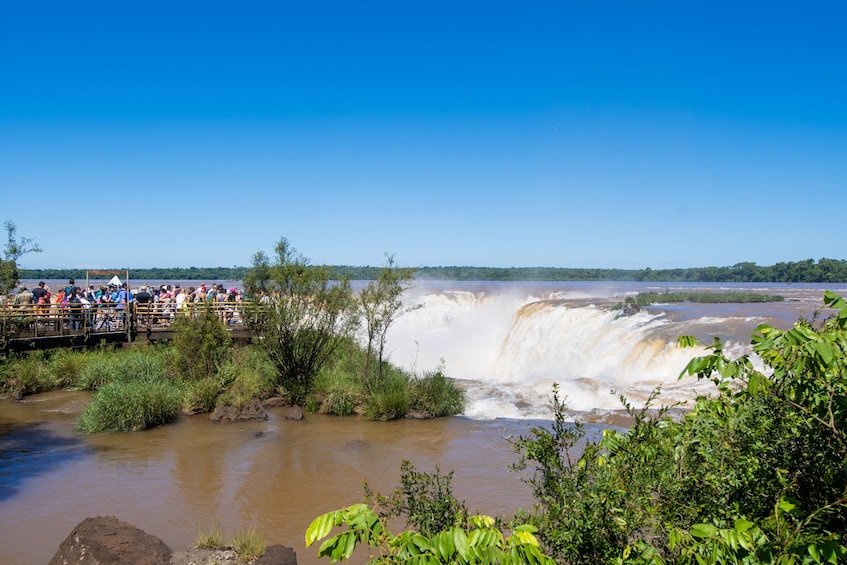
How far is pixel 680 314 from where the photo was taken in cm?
2327

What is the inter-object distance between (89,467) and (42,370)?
7.38 metres

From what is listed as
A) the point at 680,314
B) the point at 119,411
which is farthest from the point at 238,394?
the point at 680,314

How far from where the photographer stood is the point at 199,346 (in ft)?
47.5

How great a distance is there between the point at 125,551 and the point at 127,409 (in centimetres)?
694

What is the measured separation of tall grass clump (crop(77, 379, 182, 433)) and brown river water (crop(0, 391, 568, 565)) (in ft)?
1.00

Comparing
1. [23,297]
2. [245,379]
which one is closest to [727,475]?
[245,379]

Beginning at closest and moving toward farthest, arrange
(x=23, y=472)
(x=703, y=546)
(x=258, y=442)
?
(x=703, y=546)
(x=23, y=472)
(x=258, y=442)

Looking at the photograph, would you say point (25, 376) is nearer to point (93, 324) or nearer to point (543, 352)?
point (93, 324)

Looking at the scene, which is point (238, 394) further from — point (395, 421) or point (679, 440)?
Result: point (679, 440)

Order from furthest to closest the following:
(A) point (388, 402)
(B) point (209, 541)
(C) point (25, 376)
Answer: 1. (C) point (25, 376)
2. (A) point (388, 402)
3. (B) point (209, 541)

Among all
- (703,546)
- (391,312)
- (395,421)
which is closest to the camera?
(703,546)

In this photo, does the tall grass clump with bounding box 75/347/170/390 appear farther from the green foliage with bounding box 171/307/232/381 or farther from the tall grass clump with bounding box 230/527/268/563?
the tall grass clump with bounding box 230/527/268/563

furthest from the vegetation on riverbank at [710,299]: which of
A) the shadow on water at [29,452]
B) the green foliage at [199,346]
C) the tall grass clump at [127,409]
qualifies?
the shadow on water at [29,452]

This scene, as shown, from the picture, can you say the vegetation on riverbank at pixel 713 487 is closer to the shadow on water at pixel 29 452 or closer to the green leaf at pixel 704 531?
the green leaf at pixel 704 531
